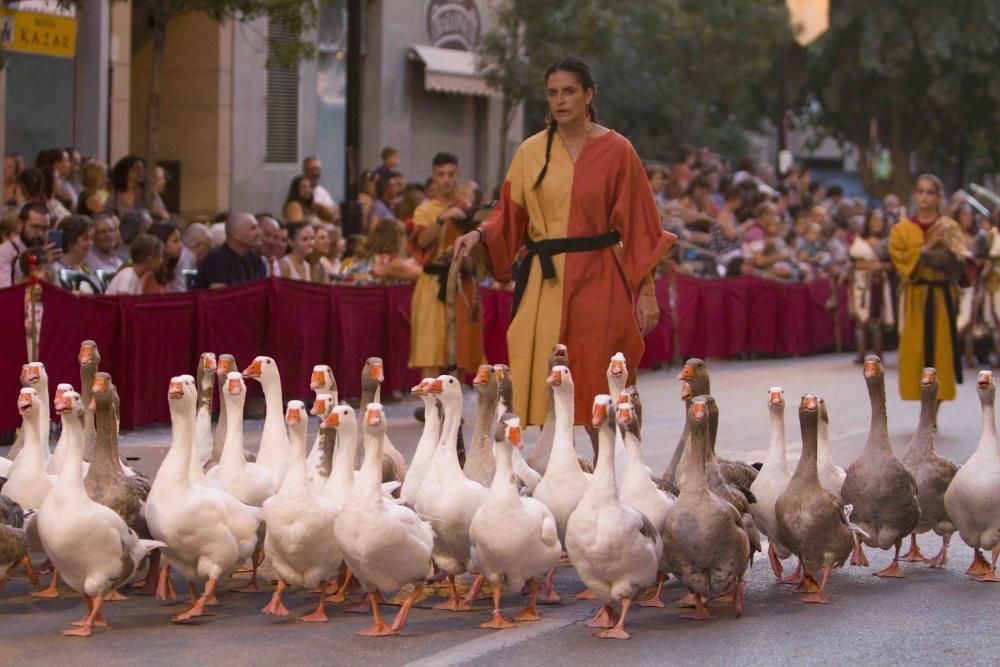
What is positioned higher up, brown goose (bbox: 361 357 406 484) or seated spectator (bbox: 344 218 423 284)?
seated spectator (bbox: 344 218 423 284)

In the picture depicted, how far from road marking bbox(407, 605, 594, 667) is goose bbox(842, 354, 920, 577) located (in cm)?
167

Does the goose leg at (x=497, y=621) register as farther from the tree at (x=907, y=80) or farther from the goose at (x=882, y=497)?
the tree at (x=907, y=80)

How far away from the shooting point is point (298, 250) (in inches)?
672

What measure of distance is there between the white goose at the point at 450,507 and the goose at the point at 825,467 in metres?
2.01

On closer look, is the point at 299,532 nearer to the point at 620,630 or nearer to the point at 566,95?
the point at 620,630

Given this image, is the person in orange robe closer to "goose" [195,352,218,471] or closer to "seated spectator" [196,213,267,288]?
"goose" [195,352,218,471]

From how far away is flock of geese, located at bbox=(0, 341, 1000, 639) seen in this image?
8.55 metres

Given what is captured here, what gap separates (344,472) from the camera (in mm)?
8891

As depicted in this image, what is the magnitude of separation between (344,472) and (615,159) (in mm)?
2374

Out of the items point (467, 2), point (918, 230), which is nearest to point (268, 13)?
point (918, 230)

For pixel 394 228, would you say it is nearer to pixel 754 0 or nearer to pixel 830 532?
pixel 830 532

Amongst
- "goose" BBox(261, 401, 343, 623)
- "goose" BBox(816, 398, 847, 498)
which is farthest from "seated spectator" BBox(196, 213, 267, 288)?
"goose" BBox(261, 401, 343, 623)

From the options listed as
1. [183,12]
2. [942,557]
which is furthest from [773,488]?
[183,12]

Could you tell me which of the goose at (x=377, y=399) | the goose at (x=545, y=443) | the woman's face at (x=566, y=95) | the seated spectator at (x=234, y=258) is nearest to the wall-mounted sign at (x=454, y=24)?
the seated spectator at (x=234, y=258)
